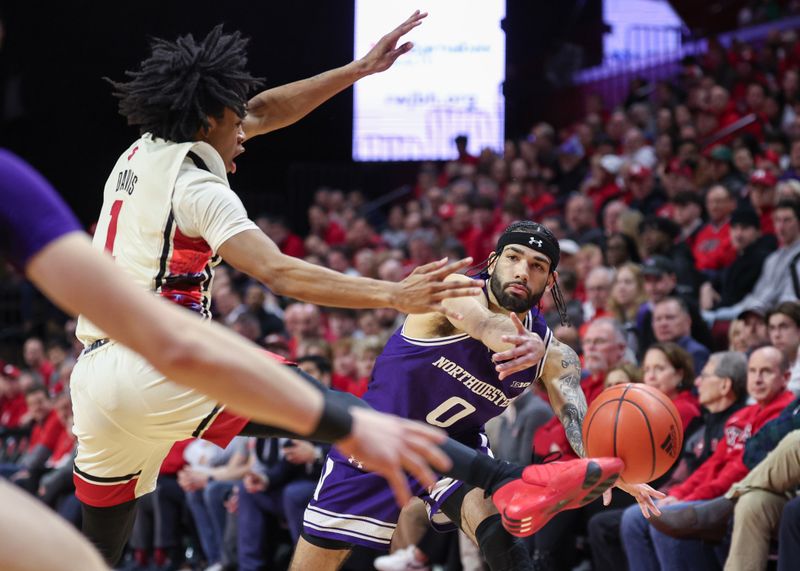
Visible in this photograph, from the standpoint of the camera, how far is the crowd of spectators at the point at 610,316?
641 cm

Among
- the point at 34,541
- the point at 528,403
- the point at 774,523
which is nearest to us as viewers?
the point at 34,541

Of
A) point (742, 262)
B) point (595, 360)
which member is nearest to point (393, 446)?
point (595, 360)

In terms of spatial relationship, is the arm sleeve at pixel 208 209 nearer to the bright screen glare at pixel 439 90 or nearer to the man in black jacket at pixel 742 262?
the man in black jacket at pixel 742 262

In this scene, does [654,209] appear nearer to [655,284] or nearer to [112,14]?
[655,284]

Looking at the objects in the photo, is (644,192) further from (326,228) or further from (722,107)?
(326,228)

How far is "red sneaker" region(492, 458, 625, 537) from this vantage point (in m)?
3.89

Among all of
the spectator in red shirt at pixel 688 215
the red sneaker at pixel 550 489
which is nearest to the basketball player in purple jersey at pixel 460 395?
the red sneaker at pixel 550 489

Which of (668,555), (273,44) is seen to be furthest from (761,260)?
(273,44)

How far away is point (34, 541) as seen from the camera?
223cm

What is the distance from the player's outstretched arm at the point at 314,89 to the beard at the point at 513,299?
1.17m

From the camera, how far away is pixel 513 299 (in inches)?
187

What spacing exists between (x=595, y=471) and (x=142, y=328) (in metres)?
2.11

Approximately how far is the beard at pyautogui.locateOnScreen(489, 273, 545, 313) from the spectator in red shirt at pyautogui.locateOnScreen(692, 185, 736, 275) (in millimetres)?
4586

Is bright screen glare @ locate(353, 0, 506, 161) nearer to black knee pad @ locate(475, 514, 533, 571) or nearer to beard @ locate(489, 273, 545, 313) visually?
beard @ locate(489, 273, 545, 313)
